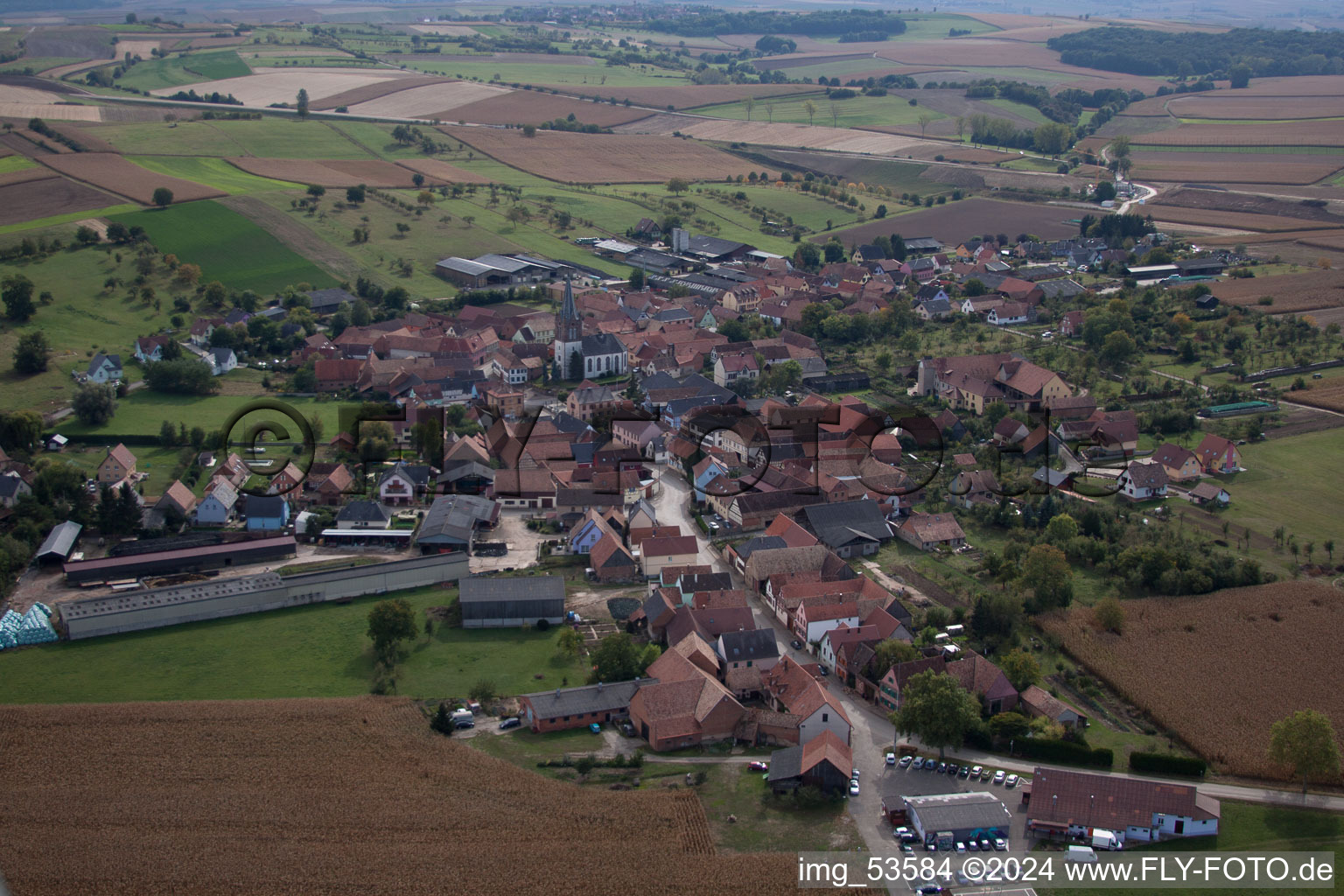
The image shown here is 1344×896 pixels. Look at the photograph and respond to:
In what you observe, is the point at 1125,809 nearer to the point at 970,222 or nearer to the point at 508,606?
the point at 508,606

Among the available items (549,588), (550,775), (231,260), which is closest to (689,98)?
(231,260)

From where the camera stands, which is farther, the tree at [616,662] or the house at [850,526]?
the house at [850,526]

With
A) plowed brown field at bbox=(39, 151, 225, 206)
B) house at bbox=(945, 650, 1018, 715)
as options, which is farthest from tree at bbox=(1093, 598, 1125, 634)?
plowed brown field at bbox=(39, 151, 225, 206)

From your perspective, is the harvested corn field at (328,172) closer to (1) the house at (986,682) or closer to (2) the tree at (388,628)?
(2) the tree at (388,628)

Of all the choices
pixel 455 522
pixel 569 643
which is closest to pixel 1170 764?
pixel 569 643

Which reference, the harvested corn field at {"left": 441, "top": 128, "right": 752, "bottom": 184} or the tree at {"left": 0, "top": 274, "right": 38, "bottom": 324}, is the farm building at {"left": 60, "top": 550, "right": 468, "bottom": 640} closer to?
the tree at {"left": 0, "top": 274, "right": 38, "bottom": 324}

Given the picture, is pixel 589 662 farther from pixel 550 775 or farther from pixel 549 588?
pixel 550 775

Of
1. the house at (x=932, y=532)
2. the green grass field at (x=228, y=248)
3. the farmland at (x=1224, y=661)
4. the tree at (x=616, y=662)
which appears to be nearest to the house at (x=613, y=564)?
the tree at (x=616, y=662)
